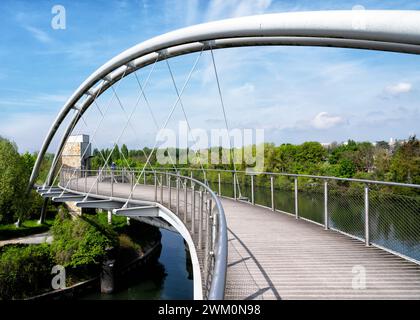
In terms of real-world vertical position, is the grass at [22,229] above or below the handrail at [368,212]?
below

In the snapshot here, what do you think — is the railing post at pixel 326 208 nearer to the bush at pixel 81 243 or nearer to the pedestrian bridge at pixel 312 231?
the pedestrian bridge at pixel 312 231

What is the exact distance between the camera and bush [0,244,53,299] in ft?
57.2

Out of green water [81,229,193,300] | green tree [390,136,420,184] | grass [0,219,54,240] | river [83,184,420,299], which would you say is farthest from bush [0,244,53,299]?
green tree [390,136,420,184]

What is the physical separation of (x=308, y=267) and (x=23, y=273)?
54.6 ft

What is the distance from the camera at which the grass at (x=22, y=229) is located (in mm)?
28009

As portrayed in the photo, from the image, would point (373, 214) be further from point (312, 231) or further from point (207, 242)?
point (207, 242)

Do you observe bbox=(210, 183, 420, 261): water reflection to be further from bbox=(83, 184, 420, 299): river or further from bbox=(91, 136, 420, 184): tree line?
bbox=(91, 136, 420, 184): tree line

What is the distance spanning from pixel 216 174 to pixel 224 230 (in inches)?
445

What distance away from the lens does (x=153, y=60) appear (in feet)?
47.1

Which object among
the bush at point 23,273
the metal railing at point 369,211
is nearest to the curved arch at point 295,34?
the metal railing at point 369,211

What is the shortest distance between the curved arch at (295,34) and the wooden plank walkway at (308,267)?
3.19 meters

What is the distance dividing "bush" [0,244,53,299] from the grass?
10308 millimetres
